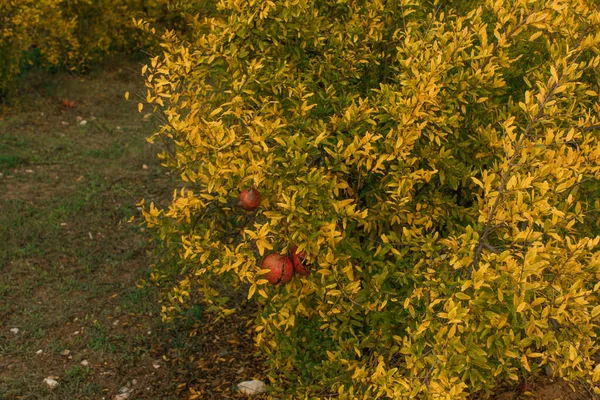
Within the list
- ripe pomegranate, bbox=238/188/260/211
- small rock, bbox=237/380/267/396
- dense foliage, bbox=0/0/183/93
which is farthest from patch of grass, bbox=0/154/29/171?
ripe pomegranate, bbox=238/188/260/211

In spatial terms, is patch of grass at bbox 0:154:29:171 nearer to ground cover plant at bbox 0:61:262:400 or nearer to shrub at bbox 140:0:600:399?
ground cover plant at bbox 0:61:262:400

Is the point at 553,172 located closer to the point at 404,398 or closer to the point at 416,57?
the point at 416,57

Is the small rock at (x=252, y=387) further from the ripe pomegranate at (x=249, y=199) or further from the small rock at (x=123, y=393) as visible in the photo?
the ripe pomegranate at (x=249, y=199)

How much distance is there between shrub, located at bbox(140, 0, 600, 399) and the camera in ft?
7.72

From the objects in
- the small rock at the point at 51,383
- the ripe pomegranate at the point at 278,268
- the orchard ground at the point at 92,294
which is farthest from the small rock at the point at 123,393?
the ripe pomegranate at the point at 278,268

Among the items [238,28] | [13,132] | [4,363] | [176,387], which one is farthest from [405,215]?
[13,132]

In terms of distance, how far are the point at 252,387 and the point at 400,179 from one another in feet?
6.42

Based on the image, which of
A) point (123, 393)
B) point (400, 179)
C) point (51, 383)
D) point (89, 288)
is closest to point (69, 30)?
point (89, 288)

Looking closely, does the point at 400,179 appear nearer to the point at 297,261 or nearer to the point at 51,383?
the point at 297,261

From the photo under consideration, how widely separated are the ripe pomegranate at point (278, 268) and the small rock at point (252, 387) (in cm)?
142

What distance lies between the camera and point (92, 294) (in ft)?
16.3

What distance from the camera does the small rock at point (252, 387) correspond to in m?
3.96

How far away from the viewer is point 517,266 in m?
2.16

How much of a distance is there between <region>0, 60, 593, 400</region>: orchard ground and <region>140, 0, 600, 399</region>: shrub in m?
0.67
